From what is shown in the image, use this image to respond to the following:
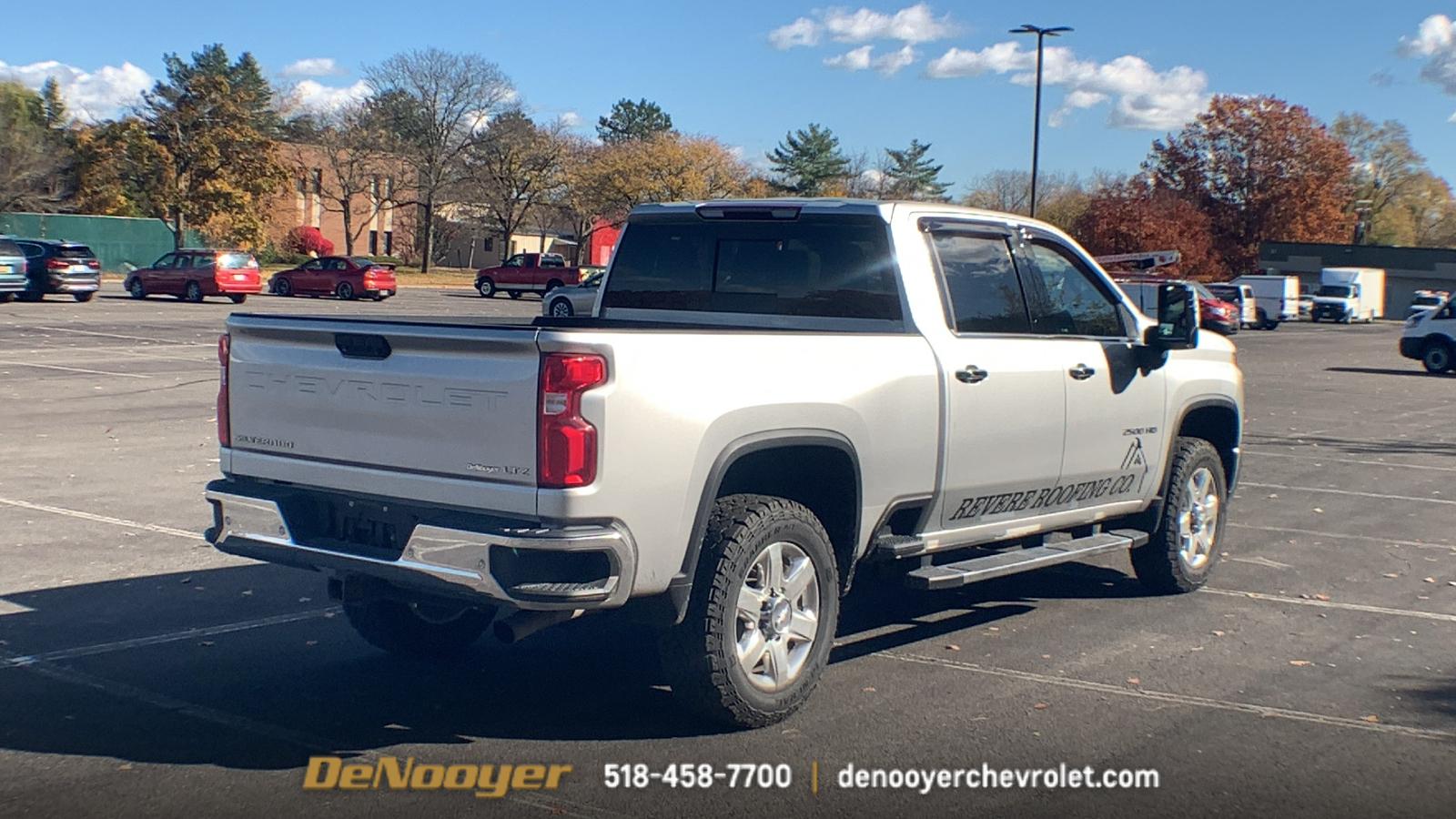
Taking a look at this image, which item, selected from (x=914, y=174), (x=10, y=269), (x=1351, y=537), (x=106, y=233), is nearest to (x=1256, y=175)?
(x=914, y=174)

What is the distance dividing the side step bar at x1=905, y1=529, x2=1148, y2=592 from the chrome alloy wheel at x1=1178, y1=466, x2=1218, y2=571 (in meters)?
0.48

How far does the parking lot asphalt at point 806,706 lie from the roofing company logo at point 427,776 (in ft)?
0.17

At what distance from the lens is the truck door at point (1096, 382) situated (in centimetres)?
673

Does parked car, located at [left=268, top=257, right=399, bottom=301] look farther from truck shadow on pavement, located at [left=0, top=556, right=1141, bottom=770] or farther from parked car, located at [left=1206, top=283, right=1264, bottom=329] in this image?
truck shadow on pavement, located at [left=0, top=556, right=1141, bottom=770]

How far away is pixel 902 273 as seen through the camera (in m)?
6.07

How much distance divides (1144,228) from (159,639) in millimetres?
66644

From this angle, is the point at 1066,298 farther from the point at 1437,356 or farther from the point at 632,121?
the point at 632,121

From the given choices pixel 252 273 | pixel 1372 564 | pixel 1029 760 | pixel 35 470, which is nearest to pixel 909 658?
pixel 1029 760

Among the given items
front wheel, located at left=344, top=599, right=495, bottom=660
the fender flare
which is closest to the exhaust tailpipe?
the fender flare

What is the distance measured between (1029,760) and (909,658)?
1405 mm

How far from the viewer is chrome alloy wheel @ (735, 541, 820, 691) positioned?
5.15m

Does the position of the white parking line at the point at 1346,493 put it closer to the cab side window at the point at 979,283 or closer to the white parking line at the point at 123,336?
the cab side window at the point at 979,283

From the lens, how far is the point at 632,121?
4441 inches

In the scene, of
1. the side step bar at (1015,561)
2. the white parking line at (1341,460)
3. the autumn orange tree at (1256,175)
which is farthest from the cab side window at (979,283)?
the autumn orange tree at (1256,175)
